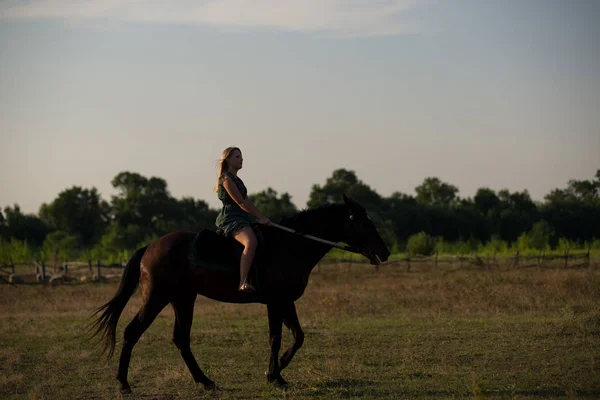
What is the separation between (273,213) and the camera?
58.9m

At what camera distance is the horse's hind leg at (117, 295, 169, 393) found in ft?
28.6

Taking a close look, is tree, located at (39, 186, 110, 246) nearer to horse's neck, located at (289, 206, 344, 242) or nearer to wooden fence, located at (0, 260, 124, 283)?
wooden fence, located at (0, 260, 124, 283)

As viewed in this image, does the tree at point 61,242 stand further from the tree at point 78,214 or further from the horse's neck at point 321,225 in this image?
the horse's neck at point 321,225

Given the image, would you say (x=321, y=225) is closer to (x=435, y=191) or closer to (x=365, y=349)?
(x=365, y=349)

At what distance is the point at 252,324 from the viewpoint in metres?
15.7

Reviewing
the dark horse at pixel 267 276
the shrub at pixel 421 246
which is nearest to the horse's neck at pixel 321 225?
the dark horse at pixel 267 276

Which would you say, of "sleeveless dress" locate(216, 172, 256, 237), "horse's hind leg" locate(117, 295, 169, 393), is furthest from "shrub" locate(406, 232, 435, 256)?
"horse's hind leg" locate(117, 295, 169, 393)

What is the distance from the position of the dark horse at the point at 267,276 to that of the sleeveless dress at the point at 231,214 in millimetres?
320

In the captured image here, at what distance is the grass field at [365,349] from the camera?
→ 8641 mm

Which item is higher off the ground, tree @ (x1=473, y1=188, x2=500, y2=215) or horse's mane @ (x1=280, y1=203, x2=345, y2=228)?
tree @ (x1=473, y1=188, x2=500, y2=215)

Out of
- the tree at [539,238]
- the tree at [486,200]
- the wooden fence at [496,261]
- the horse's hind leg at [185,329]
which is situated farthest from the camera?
the tree at [486,200]

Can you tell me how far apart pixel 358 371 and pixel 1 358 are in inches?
237

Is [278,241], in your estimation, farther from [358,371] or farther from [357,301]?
[357,301]

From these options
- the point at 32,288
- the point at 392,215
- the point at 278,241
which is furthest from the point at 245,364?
the point at 392,215
